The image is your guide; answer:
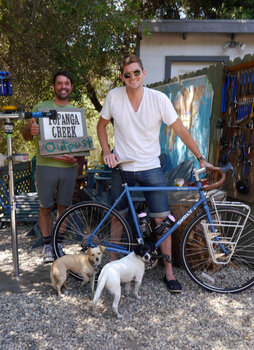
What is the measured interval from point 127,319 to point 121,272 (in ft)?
1.29

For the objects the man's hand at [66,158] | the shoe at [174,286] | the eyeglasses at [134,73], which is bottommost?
the shoe at [174,286]

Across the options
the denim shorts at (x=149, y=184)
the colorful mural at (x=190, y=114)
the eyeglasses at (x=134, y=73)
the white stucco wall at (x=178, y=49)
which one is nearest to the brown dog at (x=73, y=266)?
the denim shorts at (x=149, y=184)

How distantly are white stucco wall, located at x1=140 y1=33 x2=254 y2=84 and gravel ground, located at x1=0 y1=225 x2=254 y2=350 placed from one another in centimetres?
533

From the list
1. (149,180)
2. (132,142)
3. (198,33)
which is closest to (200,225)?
(149,180)

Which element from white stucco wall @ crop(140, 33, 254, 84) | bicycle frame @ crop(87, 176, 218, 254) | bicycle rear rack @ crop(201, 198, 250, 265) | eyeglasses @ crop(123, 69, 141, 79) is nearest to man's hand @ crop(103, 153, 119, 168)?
bicycle frame @ crop(87, 176, 218, 254)

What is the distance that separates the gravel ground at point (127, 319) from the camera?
2.56 metres

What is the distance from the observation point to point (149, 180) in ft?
10.7

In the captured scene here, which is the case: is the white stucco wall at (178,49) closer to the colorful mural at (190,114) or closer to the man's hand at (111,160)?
the colorful mural at (190,114)

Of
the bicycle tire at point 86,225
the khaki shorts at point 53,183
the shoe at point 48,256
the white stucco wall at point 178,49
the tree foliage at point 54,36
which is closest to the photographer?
the bicycle tire at point 86,225

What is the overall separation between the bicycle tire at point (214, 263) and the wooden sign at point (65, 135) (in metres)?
1.48

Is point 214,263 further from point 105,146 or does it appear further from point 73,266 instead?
point 105,146

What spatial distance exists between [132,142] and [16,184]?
156 inches

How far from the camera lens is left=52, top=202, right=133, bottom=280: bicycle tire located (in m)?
3.31

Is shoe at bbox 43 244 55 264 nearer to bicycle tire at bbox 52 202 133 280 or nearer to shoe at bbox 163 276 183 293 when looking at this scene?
bicycle tire at bbox 52 202 133 280
